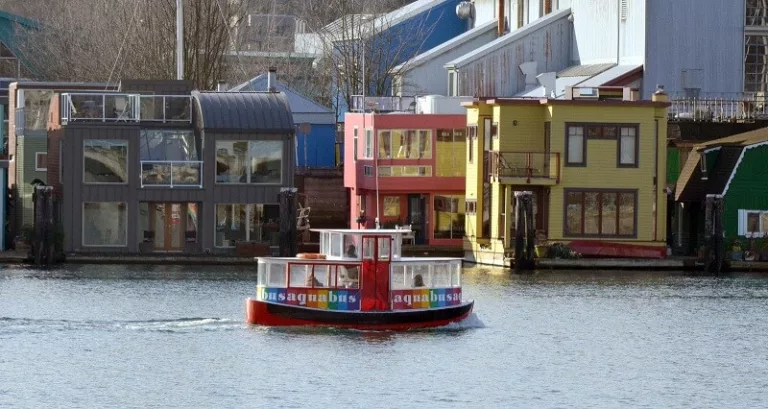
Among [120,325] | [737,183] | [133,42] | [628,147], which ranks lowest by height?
[120,325]

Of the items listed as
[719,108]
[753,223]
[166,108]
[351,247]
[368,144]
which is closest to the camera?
[351,247]

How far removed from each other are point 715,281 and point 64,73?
54413mm

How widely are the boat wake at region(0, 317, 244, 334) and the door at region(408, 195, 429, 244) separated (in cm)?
2784

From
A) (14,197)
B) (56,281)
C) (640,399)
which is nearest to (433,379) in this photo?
(640,399)

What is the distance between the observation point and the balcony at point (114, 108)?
83.1 meters

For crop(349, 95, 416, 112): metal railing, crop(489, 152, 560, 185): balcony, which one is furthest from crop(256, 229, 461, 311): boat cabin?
crop(349, 95, 416, 112): metal railing

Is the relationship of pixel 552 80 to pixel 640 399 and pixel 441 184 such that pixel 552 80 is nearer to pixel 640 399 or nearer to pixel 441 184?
pixel 441 184

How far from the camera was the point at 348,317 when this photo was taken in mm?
58281

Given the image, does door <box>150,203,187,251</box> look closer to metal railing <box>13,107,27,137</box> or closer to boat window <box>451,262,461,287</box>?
metal railing <box>13,107,27,137</box>

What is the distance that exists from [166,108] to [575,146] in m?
16.5

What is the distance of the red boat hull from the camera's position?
5831 centimetres

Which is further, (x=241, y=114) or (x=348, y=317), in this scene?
(x=241, y=114)

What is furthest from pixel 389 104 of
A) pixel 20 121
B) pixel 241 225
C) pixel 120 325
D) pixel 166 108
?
pixel 120 325

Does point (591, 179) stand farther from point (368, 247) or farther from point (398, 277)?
point (368, 247)
